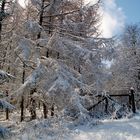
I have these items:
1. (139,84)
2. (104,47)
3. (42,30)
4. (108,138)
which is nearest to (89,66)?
(104,47)

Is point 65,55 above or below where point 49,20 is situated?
below

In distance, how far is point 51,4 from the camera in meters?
21.9

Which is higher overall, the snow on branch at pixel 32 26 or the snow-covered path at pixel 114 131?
the snow on branch at pixel 32 26

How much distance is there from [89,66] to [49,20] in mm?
4257

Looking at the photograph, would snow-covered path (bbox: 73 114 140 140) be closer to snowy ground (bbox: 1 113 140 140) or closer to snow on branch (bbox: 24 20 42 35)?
snowy ground (bbox: 1 113 140 140)

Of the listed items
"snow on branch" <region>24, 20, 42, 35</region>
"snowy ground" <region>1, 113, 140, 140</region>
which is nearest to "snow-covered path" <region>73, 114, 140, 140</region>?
"snowy ground" <region>1, 113, 140, 140</region>

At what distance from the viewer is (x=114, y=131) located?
1490 cm

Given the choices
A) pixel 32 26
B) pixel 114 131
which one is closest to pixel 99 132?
pixel 114 131

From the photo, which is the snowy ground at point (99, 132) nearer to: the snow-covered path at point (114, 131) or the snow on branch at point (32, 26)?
the snow-covered path at point (114, 131)

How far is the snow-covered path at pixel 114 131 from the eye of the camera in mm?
14250

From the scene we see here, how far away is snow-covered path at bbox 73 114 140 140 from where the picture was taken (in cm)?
1425

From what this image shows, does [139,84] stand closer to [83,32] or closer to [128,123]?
[83,32]

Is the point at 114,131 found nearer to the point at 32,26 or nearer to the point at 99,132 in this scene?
the point at 99,132

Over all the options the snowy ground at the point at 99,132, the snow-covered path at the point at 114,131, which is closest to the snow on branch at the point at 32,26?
the snowy ground at the point at 99,132
